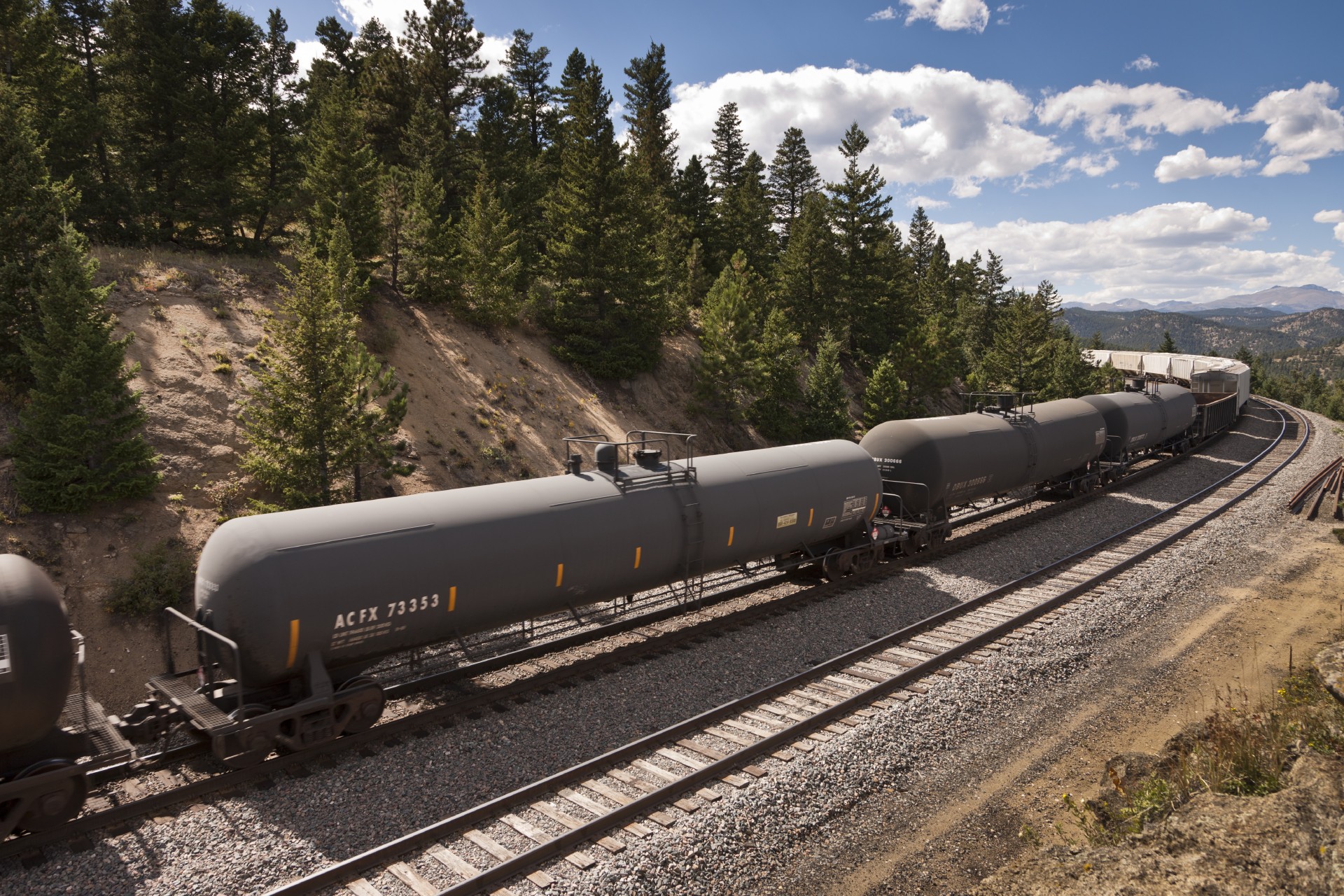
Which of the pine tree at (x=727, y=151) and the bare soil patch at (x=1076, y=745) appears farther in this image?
the pine tree at (x=727, y=151)

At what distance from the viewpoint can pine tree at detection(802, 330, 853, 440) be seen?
3759 cm

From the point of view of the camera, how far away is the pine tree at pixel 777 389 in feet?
124

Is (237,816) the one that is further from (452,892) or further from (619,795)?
(619,795)

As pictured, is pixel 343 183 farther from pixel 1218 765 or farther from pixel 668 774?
pixel 1218 765

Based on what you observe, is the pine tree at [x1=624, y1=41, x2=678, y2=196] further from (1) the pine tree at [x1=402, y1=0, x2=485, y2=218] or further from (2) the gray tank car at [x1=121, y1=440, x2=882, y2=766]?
(2) the gray tank car at [x1=121, y1=440, x2=882, y2=766]

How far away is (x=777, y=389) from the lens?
3828 cm

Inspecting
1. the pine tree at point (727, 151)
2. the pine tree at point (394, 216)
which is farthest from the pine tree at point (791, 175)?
the pine tree at point (394, 216)

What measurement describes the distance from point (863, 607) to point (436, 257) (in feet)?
80.9

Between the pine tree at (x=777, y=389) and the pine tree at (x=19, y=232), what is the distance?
92.5ft

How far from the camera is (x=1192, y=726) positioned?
10.6 metres

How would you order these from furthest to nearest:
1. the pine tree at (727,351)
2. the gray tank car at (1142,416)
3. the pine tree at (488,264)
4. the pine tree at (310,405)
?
the pine tree at (727,351), the pine tree at (488,264), the gray tank car at (1142,416), the pine tree at (310,405)

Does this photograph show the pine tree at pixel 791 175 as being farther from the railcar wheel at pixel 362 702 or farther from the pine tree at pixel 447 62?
the railcar wheel at pixel 362 702

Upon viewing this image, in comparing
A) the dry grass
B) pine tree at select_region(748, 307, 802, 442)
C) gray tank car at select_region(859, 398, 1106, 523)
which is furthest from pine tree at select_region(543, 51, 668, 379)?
the dry grass

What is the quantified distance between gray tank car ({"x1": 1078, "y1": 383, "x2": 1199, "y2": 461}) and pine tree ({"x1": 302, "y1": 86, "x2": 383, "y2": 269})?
97.4ft
